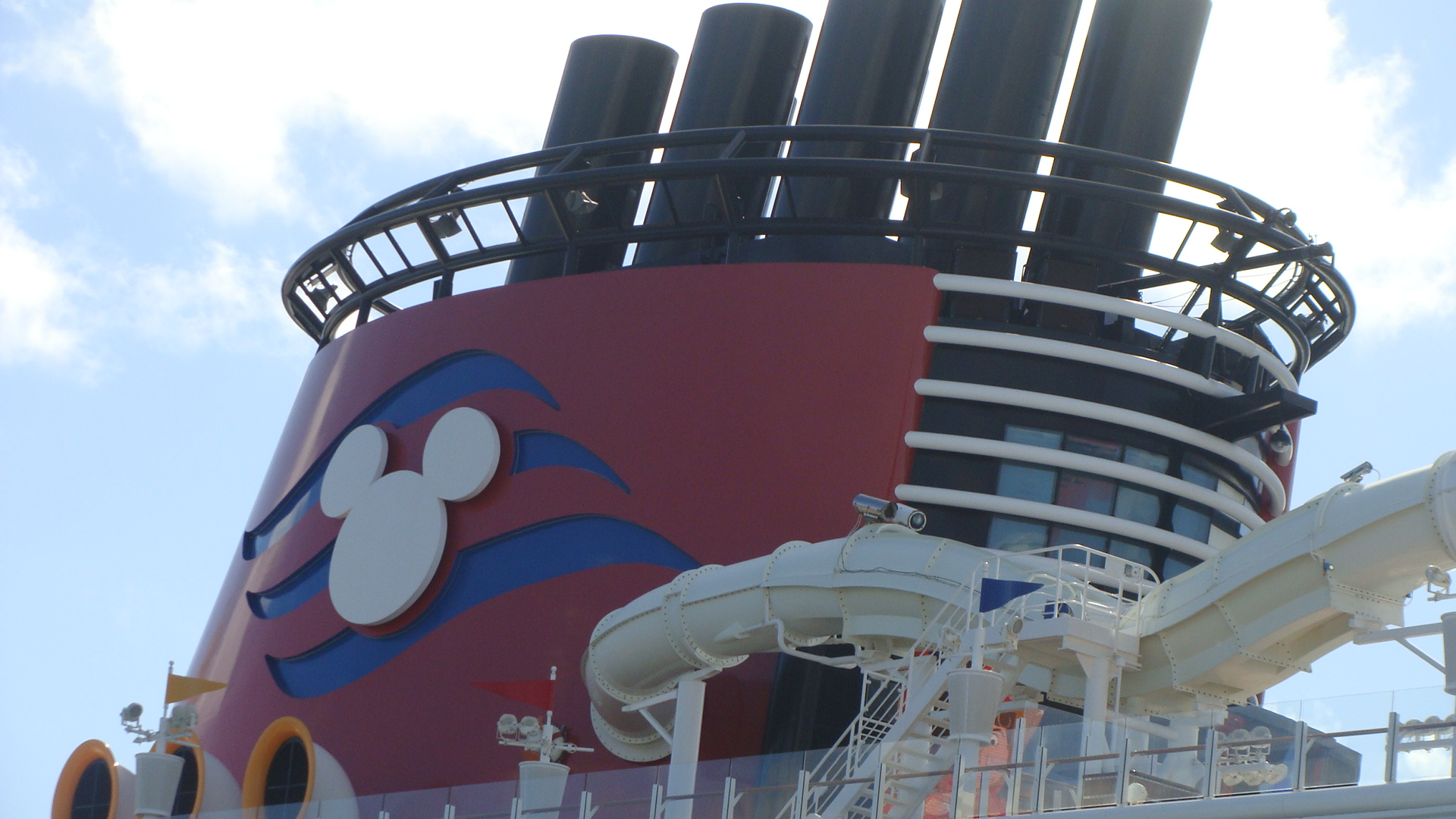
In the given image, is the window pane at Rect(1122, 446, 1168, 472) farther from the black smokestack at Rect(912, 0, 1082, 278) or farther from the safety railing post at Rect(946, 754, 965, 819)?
the safety railing post at Rect(946, 754, 965, 819)

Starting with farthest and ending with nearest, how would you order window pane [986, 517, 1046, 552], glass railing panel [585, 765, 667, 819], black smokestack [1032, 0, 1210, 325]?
black smokestack [1032, 0, 1210, 325] < window pane [986, 517, 1046, 552] < glass railing panel [585, 765, 667, 819]

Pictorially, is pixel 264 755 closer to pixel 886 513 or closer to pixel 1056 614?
pixel 886 513

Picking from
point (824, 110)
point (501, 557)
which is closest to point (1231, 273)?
point (824, 110)

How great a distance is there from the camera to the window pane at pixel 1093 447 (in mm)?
28875

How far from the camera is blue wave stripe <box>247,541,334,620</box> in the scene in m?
33.2

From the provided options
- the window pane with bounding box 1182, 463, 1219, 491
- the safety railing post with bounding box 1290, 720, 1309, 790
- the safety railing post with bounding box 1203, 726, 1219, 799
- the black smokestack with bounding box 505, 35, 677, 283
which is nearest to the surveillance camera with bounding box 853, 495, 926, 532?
the safety railing post with bounding box 1203, 726, 1219, 799

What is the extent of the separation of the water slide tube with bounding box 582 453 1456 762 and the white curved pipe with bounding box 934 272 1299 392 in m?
7.09

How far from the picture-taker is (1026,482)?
28.6 meters

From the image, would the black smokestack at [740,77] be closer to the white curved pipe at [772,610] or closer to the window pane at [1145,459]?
the window pane at [1145,459]

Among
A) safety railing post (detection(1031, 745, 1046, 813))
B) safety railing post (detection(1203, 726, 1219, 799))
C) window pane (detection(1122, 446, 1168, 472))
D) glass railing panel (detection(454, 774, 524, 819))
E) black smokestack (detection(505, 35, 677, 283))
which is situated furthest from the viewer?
black smokestack (detection(505, 35, 677, 283))

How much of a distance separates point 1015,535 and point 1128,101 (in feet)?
30.8

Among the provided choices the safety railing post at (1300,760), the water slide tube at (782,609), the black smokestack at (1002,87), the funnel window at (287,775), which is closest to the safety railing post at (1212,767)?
the safety railing post at (1300,760)

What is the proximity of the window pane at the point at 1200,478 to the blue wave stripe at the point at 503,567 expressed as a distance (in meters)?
8.52

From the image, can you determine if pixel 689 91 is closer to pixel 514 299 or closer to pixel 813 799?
pixel 514 299
